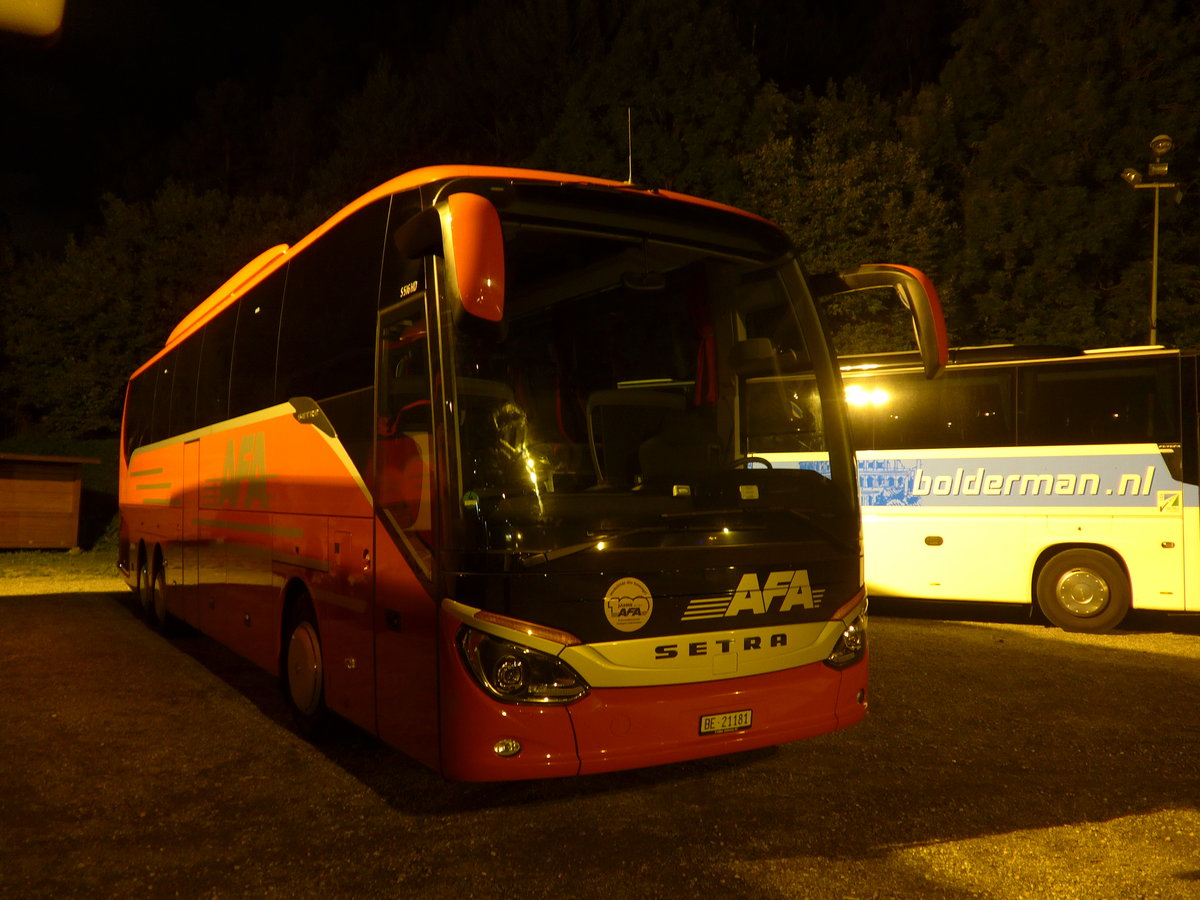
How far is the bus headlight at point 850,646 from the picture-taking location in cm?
515

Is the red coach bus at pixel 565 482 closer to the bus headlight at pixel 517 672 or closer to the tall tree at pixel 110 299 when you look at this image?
the bus headlight at pixel 517 672

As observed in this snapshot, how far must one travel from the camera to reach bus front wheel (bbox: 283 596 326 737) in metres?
6.12

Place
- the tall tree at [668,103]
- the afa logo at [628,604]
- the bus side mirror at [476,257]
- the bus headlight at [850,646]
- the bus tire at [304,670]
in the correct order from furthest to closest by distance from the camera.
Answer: the tall tree at [668,103] → the bus tire at [304,670] → the bus headlight at [850,646] → the afa logo at [628,604] → the bus side mirror at [476,257]

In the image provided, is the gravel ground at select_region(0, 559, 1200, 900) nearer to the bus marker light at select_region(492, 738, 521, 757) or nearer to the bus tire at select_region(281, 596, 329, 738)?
the bus tire at select_region(281, 596, 329, 738)

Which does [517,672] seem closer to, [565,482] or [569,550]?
[569,550]

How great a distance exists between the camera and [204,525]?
870cm

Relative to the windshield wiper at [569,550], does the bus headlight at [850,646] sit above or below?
below

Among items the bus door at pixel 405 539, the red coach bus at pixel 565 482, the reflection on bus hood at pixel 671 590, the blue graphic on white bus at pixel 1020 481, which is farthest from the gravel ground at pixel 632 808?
the blue graphic on white bus at pixel 1020 481

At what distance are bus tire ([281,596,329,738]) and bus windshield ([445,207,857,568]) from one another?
2.16 meters

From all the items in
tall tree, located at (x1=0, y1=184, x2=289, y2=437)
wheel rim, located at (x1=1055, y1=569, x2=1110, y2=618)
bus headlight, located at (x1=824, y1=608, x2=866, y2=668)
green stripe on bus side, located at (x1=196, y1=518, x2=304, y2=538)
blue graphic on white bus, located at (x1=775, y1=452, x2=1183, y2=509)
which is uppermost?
tall tree, located at (x1=0, y1=184, x2=289, y2=437)

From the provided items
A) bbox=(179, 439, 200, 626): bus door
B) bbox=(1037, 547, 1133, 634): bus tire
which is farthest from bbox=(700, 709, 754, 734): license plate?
bbox=(1037, 547, 1133, 634): bus tire

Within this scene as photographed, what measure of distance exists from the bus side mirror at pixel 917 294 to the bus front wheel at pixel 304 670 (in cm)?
358

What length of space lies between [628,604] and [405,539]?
1095 millimetres

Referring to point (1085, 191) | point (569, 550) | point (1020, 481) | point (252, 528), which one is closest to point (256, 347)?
point (252, 528)
